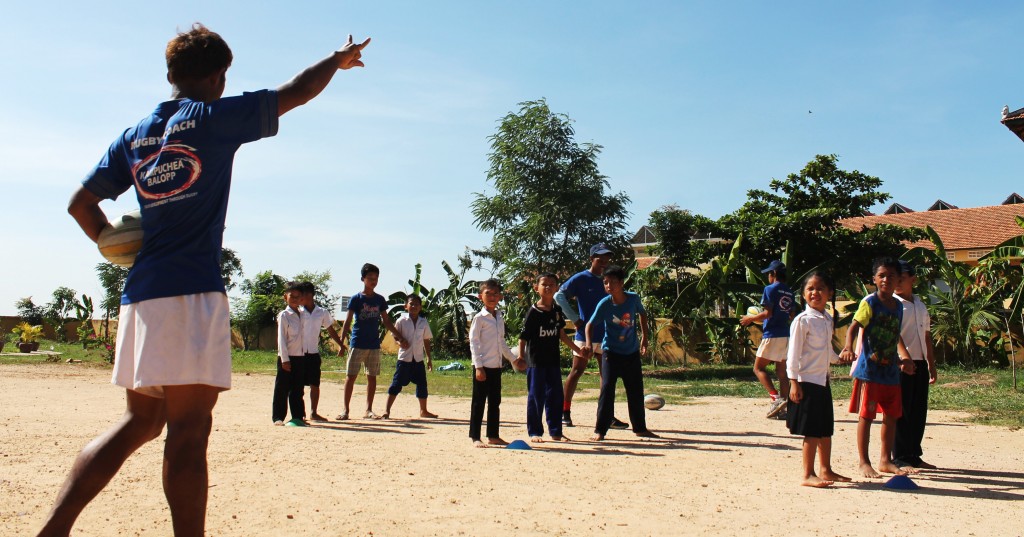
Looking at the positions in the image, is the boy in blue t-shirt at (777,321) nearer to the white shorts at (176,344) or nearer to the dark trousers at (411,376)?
the dark trousers at (411,376)

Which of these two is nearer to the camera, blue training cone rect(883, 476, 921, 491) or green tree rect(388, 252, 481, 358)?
blue training cone rect(883, 476, 921, 491)

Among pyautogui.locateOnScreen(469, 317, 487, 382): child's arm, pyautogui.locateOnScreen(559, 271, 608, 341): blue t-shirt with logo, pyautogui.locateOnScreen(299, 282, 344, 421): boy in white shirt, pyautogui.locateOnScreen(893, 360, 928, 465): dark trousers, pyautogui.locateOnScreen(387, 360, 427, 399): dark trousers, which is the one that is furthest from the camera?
pyautogui.locateOnScreen(387, 360, 427, 399): dark trousers

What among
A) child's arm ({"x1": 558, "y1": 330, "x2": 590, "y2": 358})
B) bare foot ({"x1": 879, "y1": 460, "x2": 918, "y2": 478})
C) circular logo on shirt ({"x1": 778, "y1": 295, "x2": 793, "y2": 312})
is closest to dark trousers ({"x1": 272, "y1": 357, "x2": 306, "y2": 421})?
child's arm ({"x1": 558, "y1": 330, "x2": 590, "y2": 358})

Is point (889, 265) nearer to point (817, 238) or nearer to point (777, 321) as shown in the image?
point (777, 321)

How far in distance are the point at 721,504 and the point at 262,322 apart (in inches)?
1380

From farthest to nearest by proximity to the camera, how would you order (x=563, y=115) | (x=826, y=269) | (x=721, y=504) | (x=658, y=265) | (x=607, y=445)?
(x=658, y=265) < (x=826, y=269) < (x=563, y=115) < (x=607, y=445) < (x=721, y=504)

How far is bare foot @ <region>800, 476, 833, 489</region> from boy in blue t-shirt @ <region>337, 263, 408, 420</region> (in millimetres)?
6250

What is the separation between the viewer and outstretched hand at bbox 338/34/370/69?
3510mm

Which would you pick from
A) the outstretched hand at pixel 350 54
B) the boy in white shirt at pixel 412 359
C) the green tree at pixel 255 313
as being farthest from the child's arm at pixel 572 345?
the green tree at pixel 255 313

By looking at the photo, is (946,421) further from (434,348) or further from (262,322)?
(262,322)

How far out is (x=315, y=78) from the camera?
341 centimetres

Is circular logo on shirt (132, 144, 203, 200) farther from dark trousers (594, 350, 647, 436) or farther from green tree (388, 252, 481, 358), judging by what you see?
green tree (388, 252, 481, 358)

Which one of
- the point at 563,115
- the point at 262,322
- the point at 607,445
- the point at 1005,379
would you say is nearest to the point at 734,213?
the point at 563,115

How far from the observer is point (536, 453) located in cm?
771
